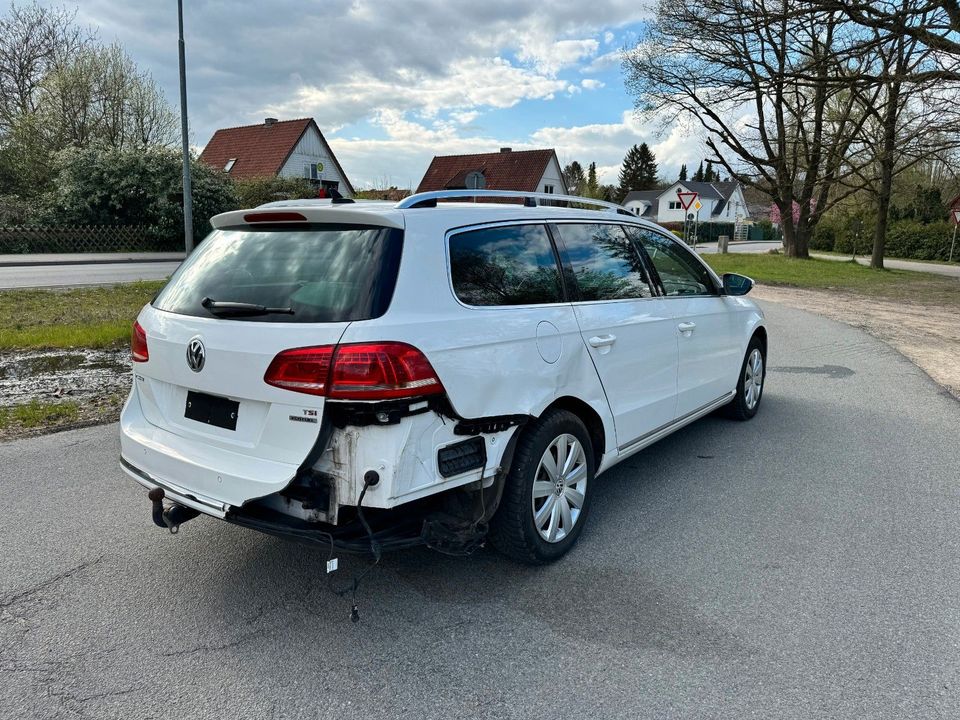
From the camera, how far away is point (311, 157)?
156 ft

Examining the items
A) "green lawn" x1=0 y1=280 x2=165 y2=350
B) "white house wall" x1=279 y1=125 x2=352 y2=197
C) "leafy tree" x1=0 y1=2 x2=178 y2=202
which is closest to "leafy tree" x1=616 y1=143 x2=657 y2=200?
"white house wall" x1=279 y1=125 x2=352 y2=197

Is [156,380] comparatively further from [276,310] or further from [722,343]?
[722,343]

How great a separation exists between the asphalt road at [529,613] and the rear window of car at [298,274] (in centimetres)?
133

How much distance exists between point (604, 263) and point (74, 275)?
1830 cm

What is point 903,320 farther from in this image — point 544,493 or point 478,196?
point 544,493

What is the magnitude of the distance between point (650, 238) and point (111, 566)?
3.79 m

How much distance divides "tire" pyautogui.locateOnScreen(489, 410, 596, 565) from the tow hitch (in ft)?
4.58

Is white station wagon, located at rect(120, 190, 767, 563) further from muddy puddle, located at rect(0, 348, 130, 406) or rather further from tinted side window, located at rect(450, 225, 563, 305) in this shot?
muddy puddle, located at rect(0, 348, 130, 406)

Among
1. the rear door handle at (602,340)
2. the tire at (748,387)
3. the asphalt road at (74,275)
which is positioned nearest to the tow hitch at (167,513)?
the rear door handle at (602,340)

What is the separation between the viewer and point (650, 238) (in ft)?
15.8

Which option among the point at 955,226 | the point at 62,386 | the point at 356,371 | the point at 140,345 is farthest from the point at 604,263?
the point at 955,226

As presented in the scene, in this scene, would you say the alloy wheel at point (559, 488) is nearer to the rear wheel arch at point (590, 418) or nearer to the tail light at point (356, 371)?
the rear wheel arch at point (590, 418)

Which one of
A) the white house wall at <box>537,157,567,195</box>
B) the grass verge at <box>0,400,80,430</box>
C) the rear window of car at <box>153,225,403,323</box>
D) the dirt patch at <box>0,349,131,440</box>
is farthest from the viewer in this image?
the white house wall at <box>537,157,567,195</box>

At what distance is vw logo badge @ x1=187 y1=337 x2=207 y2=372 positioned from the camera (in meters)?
3.04
